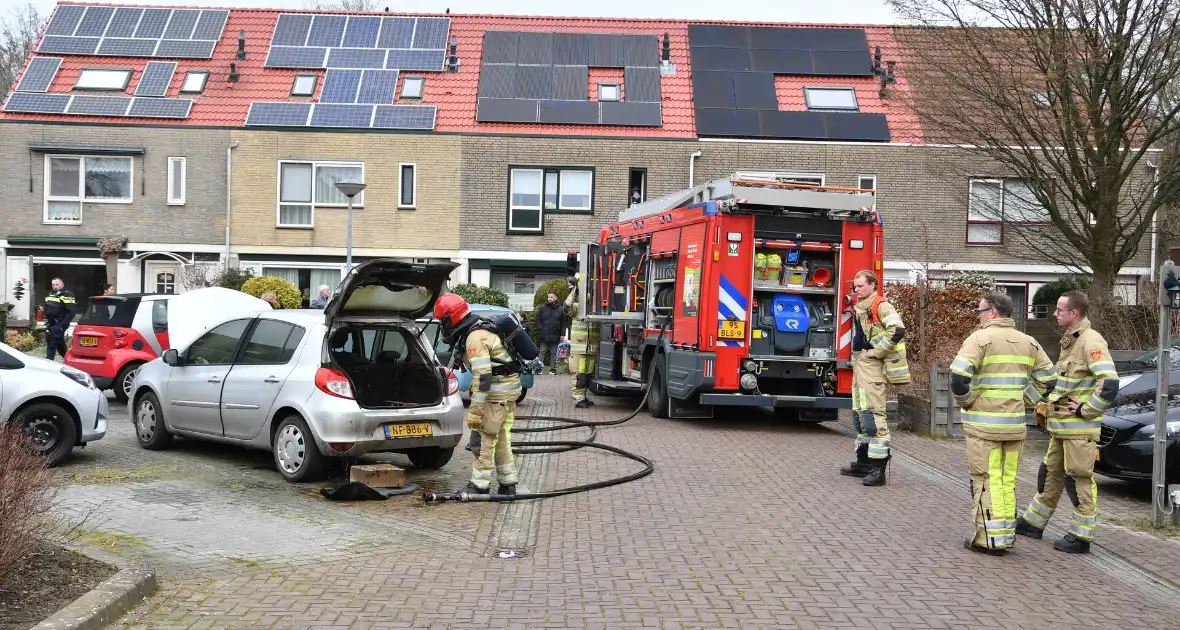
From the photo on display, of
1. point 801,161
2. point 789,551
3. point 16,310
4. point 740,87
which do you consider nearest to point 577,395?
point 789,551

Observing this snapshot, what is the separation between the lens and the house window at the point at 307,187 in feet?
88.7

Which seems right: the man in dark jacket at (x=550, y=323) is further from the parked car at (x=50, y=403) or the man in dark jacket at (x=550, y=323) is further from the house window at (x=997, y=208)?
the parked car at (x=50, y=403)

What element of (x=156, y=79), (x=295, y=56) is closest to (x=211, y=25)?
(x=156, y=79)

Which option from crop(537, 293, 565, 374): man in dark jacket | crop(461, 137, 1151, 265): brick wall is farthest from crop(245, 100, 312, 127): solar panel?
crop(537, 293, 565, 374): man in dark jacket

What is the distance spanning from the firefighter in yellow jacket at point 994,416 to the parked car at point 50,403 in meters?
7.63

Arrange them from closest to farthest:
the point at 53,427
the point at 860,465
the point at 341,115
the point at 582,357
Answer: the point at 53,427 < the point at 860,465 < the point at 582,357 < the point at 341,115

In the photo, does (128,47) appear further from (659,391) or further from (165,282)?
(659,391)

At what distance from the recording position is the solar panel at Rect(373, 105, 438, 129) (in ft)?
88.4

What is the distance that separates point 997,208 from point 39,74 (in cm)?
2483

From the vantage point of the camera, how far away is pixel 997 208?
856 inches

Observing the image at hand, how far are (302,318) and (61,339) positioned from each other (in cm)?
1290

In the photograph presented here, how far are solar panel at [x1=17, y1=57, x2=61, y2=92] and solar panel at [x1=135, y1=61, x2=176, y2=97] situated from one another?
7.67 ft

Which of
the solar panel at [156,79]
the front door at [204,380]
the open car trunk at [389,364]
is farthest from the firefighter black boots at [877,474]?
the solar panel at [156,79]

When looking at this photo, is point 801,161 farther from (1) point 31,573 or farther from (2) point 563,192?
(1) point 31,573
